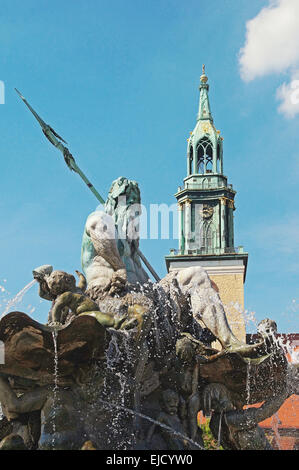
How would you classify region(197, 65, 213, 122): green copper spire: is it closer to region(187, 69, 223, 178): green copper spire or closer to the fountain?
region(187, 69, 223, 178): green copper spire

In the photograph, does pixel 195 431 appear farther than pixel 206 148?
No

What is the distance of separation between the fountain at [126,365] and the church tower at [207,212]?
44.6 metres

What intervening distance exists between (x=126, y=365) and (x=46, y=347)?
916mm

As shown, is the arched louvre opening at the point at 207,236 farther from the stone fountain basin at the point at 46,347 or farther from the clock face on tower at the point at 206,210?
the stone fountain basin at the point at 46,347

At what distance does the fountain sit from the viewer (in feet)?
25.7

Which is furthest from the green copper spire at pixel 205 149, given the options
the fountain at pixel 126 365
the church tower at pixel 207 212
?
the fountain at pixel 126 365

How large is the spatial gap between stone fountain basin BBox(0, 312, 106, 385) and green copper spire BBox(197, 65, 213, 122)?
173 feet

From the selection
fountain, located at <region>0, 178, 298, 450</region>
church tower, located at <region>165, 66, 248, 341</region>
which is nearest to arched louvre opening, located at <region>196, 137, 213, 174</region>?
church tower, located at <region>165, 66, 248, 341</region>

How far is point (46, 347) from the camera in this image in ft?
26.1

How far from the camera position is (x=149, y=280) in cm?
962

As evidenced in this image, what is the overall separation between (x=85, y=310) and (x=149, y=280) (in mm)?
1629

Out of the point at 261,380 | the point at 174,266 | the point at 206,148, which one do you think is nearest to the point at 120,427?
the point at 261,380
